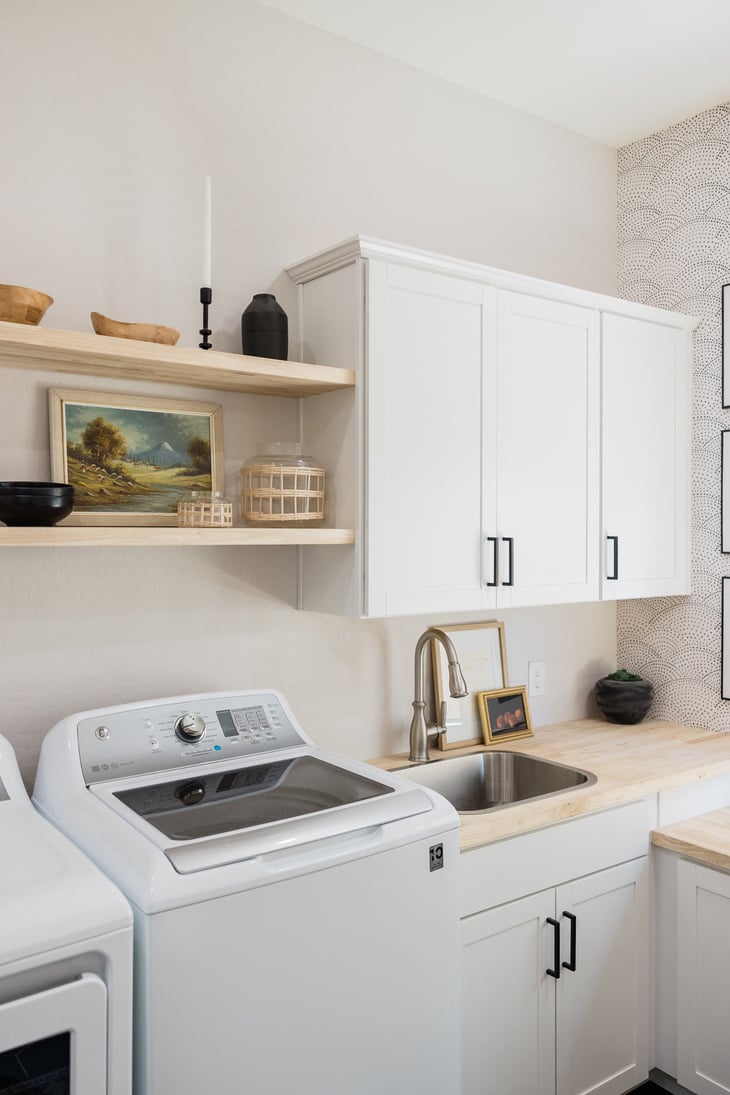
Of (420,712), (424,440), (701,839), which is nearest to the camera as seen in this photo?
(424,440)

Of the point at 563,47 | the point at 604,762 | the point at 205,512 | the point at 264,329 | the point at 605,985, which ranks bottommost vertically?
the point at 605,985

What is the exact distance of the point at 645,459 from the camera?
266 centimetres

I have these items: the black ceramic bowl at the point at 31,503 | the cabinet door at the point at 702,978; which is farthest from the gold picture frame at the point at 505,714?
the black ceramic bowl at the point at 31,503

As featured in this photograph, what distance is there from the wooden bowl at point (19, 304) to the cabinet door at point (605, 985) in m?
1.74

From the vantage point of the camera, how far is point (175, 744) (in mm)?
1780

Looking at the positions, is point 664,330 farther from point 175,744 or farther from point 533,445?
point 175,744

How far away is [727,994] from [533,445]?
1.48m

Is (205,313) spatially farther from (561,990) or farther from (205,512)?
(561,990)

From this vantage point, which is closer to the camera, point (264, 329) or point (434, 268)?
point (264, 329)

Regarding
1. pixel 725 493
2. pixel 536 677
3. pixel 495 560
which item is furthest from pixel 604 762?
pixel 725 493

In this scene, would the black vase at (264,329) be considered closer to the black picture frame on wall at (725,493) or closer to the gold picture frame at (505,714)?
the gold picture frame at (505,714)

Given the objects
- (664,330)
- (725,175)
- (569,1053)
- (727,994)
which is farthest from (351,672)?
(725,175)

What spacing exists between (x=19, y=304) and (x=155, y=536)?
51 centimetres

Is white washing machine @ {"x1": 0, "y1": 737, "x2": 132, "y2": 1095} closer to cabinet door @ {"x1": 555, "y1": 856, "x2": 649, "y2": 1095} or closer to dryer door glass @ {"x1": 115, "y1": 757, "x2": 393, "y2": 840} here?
dryer door glass @ {"x1": 115, "y1": 757, "x2": 393, "y2": 840}
